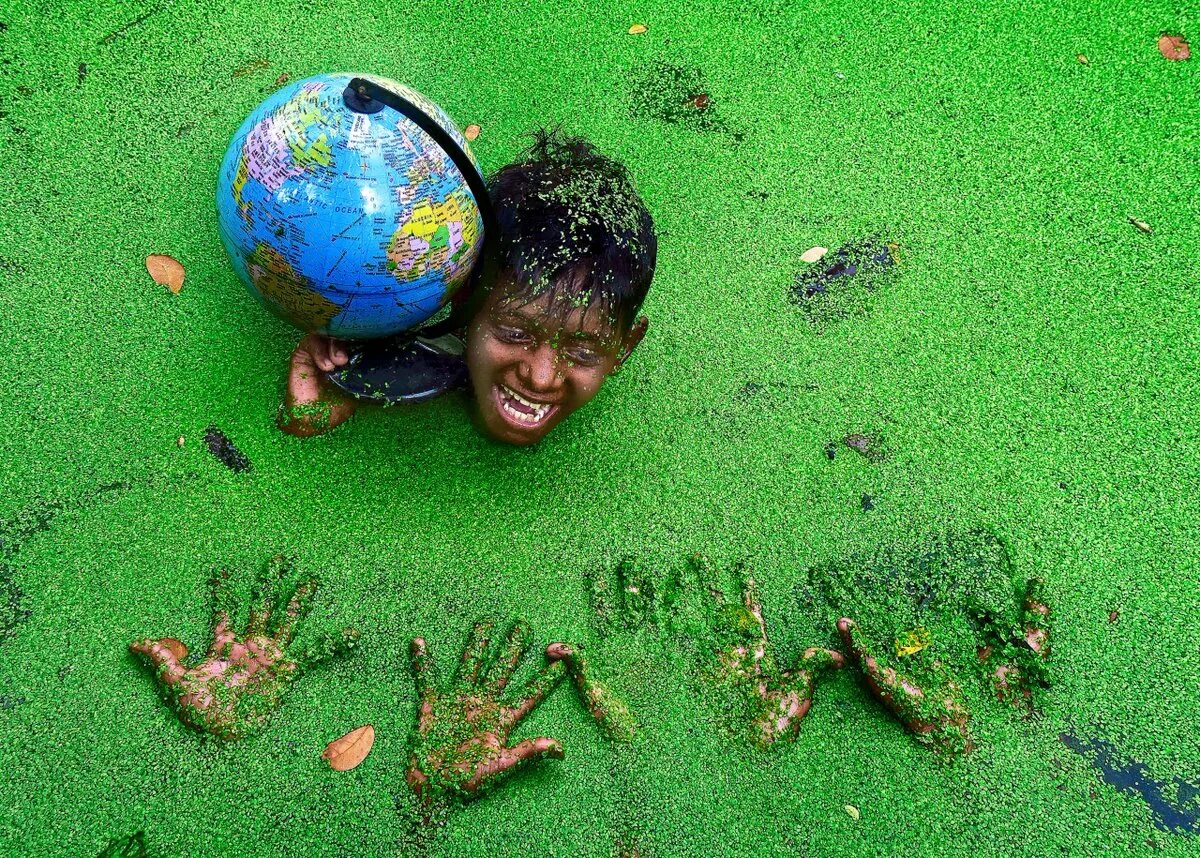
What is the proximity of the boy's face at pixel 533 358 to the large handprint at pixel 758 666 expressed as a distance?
0.60m

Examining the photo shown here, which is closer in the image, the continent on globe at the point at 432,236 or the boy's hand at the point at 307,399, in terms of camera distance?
the continent on globe at the point at 432,236

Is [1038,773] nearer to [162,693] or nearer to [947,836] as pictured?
[947,836]

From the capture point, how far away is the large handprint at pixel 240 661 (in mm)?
1922

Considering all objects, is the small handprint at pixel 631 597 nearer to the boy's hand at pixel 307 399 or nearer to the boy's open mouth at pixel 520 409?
the boy's open mouth at pixel 520 409

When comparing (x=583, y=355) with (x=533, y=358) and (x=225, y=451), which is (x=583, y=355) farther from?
(x=225, y=451)

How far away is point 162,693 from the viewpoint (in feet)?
6.41

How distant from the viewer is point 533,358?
6.75 ft

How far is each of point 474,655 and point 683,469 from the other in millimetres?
777

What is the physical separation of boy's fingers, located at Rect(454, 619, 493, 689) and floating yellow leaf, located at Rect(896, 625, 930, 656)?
3.44ft

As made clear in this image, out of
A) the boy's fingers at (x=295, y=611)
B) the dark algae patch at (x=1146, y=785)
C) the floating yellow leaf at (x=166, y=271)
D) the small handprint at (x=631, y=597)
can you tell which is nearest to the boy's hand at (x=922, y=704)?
the dark algae patch at (x=1146, y=785)

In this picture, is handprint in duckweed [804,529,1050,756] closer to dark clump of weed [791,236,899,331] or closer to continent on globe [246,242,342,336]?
dark clump of weed [791,236,899,331]

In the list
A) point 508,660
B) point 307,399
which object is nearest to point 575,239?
point 307,399

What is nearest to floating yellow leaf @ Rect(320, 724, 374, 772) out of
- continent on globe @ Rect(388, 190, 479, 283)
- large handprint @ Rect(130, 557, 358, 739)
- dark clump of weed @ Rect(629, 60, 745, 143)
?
large handprint @ Rect(130, 557, 358, 739)

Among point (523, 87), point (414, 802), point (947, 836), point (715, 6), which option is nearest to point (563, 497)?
point (414, 802)
